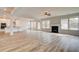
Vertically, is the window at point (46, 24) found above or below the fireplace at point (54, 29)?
above

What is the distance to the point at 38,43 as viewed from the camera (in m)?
2.73

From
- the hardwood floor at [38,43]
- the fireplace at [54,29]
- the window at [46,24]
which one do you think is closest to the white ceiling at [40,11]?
the window at [46,24]

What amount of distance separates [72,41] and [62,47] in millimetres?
318

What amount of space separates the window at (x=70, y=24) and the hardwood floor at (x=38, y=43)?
0.25 meters

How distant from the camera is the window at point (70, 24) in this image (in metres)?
2.70

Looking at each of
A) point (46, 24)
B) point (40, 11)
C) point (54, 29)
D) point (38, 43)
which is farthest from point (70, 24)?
point (38, 43)

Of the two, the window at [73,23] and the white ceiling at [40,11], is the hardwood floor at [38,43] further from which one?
the white ceiling at [40,11]

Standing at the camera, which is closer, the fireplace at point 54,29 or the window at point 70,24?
the window at point 70,24

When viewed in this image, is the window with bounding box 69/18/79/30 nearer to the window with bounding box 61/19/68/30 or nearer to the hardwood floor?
the window with bounding box 61/19/68/30

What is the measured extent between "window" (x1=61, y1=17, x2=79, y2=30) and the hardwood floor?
0.25 metres
